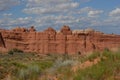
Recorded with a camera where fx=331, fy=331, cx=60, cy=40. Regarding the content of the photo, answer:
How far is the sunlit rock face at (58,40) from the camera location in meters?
92.8

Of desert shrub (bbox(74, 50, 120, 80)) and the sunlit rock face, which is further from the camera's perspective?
the sunlit rock face

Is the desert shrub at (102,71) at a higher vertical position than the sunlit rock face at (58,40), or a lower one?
higher

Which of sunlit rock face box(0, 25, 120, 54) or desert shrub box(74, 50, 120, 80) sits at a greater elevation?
desert shrub box(74, 50, 120, 80)

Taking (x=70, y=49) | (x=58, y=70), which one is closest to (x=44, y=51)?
(x=70, y=49)

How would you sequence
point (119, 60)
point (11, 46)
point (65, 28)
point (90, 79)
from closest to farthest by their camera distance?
point (90, 79)
point (119, 60)
point (11, 46)
point (65, 28)

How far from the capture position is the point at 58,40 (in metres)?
95.3

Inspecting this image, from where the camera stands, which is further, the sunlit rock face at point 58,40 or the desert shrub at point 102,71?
the sunlit rock face at point 58,40

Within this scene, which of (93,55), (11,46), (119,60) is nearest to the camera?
(119,60)

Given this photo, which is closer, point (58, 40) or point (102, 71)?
point (102, 71)

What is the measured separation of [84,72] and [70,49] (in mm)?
82753

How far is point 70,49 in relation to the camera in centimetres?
9450

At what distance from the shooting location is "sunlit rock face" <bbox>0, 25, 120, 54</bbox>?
92.8 metres

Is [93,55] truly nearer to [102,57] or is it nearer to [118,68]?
[102,57]

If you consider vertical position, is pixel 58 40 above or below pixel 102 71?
below
